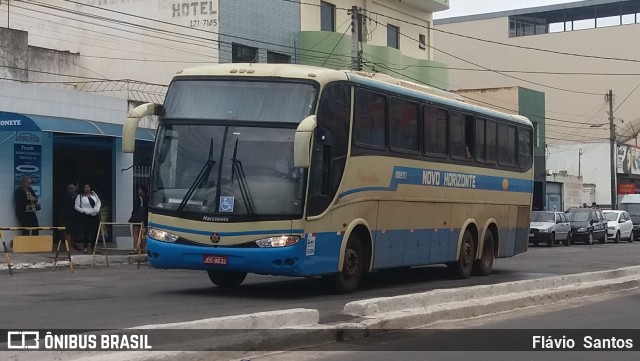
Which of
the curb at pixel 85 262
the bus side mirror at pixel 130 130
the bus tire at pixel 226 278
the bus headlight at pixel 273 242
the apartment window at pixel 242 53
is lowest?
the curb at pixel 85 262

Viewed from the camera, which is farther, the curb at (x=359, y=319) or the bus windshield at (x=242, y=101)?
the bus windshield at (x=242, y=101)

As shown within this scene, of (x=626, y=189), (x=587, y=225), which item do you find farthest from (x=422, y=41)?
(x=626, y=189)

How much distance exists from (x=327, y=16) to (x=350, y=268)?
83.4 ft

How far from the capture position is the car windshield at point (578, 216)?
44844 mm

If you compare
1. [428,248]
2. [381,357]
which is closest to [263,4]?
[428,248]

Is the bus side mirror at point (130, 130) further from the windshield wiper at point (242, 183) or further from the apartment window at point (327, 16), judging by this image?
the apartment window at point (327, 16)

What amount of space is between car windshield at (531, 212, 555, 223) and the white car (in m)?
6.14

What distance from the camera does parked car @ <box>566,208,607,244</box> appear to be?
4428cm

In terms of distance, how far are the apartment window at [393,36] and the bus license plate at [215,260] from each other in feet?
101

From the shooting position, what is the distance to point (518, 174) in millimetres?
22641

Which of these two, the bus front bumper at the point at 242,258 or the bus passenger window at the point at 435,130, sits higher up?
the bus passenger window at the point at 435,130

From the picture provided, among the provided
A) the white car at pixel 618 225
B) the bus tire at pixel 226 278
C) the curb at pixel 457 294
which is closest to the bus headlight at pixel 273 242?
the curb at pixel 457 294

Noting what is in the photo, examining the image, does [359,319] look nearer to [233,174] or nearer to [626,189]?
[233,174]

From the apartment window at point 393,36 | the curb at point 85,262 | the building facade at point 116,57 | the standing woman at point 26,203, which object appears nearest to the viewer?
the curb at point 85,262
